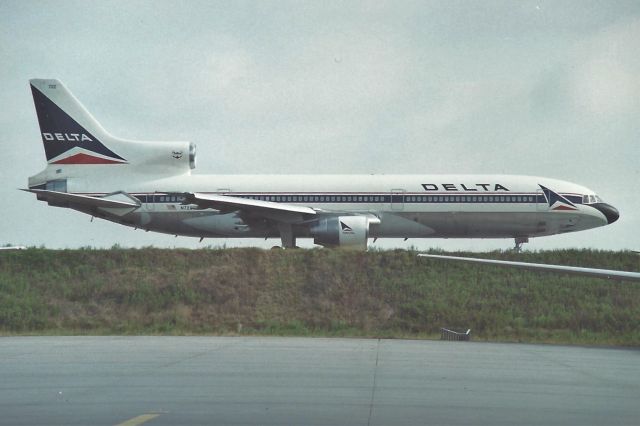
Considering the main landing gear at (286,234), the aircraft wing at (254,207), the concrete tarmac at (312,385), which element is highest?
the aircraft wing at (254,207)

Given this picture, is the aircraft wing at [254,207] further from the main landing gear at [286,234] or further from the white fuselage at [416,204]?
the white fuselage at [416,204]

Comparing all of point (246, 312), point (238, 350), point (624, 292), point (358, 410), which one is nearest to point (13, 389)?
point (358, 410)

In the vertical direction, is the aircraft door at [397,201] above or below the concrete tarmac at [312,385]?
above

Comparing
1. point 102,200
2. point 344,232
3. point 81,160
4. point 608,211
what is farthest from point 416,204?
point 81,160

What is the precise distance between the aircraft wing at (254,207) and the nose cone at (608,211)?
1371 centimetres

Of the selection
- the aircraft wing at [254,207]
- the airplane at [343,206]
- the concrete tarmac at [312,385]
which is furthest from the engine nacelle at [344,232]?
the concrete tarmac at [312,385]

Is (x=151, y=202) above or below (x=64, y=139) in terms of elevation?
below

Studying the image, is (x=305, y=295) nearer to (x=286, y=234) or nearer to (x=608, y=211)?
(x=286, y=234)

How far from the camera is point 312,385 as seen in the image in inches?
419

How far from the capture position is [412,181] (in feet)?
133

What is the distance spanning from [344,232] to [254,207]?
4278mm

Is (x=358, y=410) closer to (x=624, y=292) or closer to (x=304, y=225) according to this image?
(x=624, y=292)

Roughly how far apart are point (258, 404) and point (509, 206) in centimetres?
3243

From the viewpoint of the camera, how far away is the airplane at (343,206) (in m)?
39.5
